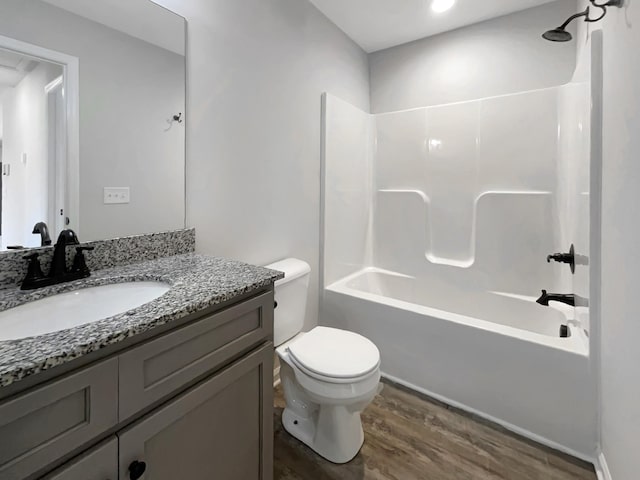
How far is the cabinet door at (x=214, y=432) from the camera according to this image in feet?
2.49

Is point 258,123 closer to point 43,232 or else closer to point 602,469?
point 43,232

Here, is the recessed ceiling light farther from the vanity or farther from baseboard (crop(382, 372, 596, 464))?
baseboard (crop(382, 372, 596, 464))

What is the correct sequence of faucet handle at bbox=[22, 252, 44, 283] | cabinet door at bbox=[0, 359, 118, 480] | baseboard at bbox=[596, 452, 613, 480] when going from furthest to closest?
baseboard at bbox=[596, 452, 613, 480]
faucet handle at bbox=[22, 252, 44, 283]
cabinet door at bbox=[0, 359, 118, 480]

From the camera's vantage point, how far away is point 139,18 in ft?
4.23

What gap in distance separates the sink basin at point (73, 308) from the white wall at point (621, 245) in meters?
1.58

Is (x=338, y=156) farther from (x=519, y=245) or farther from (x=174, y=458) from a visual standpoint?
(x=174, y=458)

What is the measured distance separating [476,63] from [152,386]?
9.46ft

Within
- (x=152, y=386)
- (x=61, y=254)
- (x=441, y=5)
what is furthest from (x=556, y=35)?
(x=61, y=254)

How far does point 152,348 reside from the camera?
0.74m

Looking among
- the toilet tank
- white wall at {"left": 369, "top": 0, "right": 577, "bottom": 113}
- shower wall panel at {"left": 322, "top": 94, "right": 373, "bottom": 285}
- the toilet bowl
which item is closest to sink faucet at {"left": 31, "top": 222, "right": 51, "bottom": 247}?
the toilet tank

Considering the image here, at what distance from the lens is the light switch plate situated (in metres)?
1.23

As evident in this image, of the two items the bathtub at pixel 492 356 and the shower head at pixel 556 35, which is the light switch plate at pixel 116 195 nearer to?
the bathtub at pixel 492 356

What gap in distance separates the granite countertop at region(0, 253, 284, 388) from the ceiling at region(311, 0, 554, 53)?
1.99m

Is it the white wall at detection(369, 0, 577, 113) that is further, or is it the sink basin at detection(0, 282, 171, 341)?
the white wall at detection(369, 0, 577, 113)
